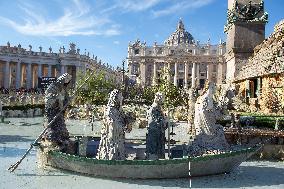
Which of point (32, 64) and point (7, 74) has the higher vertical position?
point (32, 64)

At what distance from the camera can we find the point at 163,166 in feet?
35.6

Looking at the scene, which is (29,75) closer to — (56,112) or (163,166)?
(56,112)

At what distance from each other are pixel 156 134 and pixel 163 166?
165 cm

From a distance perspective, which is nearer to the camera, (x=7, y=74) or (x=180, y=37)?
(x=7, y=74)

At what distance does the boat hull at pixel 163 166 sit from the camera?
425 inches

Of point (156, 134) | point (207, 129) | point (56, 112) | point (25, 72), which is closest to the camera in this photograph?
point (207, 129)

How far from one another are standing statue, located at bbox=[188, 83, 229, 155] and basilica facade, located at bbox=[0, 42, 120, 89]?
72196 mm

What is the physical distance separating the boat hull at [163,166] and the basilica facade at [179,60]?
117 m

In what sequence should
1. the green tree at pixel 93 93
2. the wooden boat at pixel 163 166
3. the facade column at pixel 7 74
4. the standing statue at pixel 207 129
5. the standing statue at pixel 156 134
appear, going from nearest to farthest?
the wooden boat at pixel 163 166 < the standing statue at pixel 207 129 < the standing statue at pixel 156 134 < the green tree at pixel 93 93 < the facade column at pixel 7 74

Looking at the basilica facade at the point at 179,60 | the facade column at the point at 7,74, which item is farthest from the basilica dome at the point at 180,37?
the facade column at the point at 7,74

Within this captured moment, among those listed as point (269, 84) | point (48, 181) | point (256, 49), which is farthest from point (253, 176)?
point (256, 49)

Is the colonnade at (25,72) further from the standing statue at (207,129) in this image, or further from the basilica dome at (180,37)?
the standing statue at (207,129)

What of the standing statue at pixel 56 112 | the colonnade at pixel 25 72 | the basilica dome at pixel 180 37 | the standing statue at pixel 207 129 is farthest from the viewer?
the basilica dome at pixel 180 37

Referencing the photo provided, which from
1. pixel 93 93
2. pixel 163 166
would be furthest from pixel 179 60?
pixel 163 166
